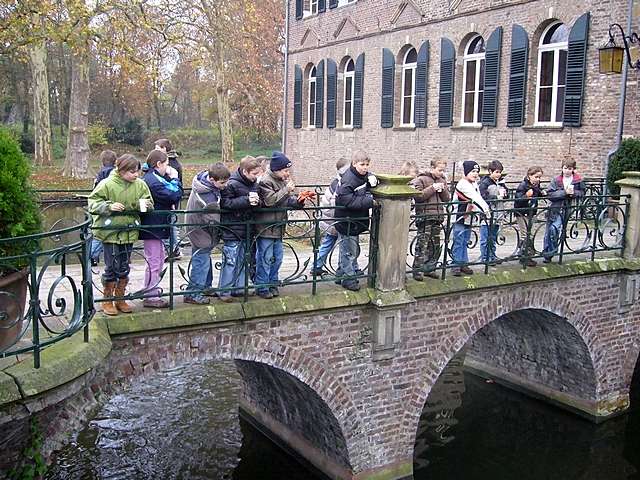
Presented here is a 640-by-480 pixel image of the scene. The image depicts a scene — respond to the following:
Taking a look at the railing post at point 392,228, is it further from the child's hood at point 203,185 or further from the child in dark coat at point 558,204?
the child in dark coat at point 558,204

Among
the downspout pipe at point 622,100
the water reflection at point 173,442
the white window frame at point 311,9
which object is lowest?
the water reflection at point 173,442

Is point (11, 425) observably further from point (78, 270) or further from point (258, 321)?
point (78, 270)

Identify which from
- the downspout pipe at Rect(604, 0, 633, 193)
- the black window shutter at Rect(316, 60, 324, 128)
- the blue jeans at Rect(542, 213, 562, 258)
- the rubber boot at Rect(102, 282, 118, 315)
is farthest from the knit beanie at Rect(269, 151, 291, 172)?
the black window shutter at Rect(316, 60, 324, 128)

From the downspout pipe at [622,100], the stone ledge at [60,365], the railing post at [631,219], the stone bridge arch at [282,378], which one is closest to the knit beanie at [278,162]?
the stone bridge arch at [282,378]

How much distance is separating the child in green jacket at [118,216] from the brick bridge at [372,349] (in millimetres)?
319

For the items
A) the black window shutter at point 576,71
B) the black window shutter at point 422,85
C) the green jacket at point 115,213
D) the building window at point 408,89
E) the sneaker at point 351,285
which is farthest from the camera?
the building window at point 408,89

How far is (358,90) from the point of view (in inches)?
878

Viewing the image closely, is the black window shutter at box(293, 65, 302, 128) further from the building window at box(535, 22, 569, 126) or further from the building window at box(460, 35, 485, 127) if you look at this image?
the building window at box(535, 22, 569, 126)

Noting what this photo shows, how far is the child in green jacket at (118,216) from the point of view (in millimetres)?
5977

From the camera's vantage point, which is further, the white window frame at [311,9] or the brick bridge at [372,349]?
the white window frame at [311,9]

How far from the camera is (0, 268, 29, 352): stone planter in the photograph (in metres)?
4.68

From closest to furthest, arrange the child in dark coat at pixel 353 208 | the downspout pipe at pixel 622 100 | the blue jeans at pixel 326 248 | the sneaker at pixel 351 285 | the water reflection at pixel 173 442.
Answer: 1. the child in dark coat at pixel 353 208
2. the sneaker at pixel 351 285
3. the blue jeans at pixel 326 248
4. the water reflection at pixel 173 442
5. the downspout pipe at pixel 622 100

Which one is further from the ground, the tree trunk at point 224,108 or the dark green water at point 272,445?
the tree trunk at point 224,108

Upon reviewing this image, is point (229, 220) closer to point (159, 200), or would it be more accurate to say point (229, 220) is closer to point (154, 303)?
point (159, 200)
